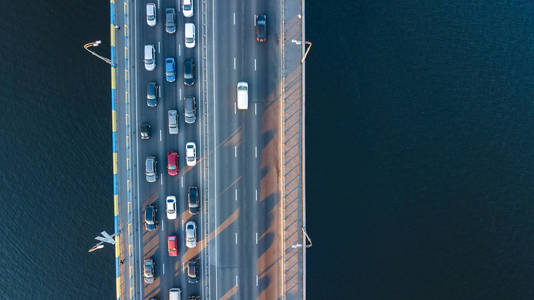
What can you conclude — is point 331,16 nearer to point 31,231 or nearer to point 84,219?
point 84,219

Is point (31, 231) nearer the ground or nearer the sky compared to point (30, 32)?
nearer the ground


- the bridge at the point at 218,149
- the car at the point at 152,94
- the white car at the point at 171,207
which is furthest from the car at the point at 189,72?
the white car at the point at 171,207

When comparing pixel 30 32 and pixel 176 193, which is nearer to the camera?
pixel 176 193

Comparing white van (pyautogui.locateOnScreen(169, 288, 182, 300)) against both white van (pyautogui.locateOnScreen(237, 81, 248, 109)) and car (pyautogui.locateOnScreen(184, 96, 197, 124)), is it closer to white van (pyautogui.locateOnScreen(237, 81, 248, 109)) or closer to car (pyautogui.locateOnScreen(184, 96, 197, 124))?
car (pyautogui.locateOnScreen(184, 96, 197, 124))

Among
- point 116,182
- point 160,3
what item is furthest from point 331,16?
point 116,182

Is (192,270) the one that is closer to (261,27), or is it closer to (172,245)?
(172,245)

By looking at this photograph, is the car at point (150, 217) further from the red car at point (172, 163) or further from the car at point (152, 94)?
the car at point (152, 94)

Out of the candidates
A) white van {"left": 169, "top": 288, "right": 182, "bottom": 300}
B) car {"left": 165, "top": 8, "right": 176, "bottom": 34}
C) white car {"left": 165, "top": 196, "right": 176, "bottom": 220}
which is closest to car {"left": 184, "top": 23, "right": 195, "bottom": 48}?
car {"left": 165, "top": 8, "right": 176, "bottom": 34}
